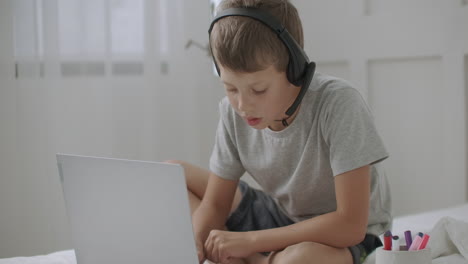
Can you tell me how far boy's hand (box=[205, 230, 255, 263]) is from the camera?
0.99 m

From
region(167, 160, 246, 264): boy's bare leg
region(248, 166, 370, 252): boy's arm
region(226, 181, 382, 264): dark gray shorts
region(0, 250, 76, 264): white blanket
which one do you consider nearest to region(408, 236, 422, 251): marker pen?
region(248, 166, 370, 252): boy's arm

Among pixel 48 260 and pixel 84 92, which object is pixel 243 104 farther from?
pixel 84 92

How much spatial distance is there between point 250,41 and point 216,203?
1.34ft

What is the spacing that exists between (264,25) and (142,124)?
112 cm

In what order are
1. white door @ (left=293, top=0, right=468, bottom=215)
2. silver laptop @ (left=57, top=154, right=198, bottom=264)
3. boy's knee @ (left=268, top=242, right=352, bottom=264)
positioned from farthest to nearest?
1. white door @ (left=293, top=0, right=468, bottom=215)
2. boy's knee @ (left=268, top=242, right=352, bottom=264)
3. silver laptop @ (left=57, top=154, right=198, bottom=264)

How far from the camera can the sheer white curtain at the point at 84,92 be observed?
5.84 ft

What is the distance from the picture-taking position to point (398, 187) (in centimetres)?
199

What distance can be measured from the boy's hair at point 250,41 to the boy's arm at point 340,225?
0.23 m

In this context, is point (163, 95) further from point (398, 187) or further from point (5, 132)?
point (398, 187)

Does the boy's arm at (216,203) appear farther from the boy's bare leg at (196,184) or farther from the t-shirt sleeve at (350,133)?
the t-shirt sleeve at (350,133)

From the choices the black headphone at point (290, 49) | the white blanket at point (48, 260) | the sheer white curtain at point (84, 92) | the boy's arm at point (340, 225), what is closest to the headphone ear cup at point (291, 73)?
the black headphone at point (290, 49)

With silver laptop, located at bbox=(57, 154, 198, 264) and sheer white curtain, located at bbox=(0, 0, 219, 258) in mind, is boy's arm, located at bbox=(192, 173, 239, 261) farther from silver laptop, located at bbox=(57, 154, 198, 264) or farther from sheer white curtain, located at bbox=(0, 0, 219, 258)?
sheer white curtain, located at bbox=(0, 0, 219, 258)

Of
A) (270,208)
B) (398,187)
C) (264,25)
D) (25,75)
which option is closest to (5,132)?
(25,75)

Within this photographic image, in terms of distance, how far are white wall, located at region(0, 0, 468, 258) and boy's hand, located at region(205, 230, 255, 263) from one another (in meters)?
0.99
